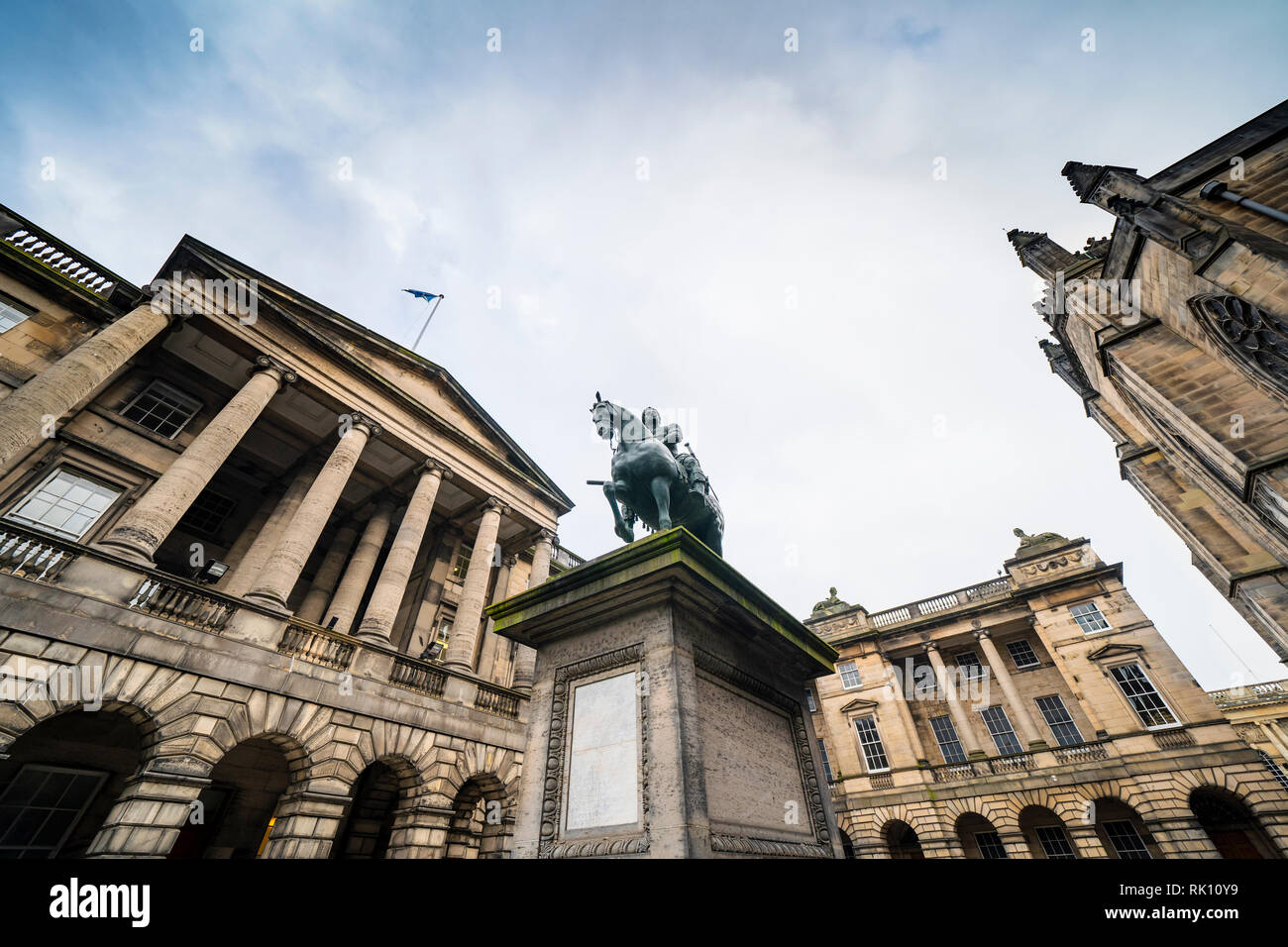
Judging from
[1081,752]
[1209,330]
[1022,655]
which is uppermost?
[1022,655]

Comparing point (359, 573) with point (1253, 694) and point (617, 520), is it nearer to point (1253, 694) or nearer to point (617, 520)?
point (617, 520)

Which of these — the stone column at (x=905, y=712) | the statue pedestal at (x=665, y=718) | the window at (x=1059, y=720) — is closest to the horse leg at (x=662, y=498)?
the statue pedestal at (x=665, y=718)

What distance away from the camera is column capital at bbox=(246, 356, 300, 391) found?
47.4 feet

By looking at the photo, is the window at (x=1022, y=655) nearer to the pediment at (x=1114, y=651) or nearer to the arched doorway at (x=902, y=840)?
the pediment at (x=1114, y=651)

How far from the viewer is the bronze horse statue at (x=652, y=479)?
521 centimetres

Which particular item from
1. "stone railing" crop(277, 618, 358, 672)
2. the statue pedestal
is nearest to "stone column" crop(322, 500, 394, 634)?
"stone railing" crop(277, 618, 358, 672)

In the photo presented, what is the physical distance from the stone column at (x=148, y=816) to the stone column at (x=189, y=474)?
407 centimetres

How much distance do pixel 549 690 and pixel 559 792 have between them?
2.48 ft

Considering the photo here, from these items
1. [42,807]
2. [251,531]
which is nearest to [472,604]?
[251,531]

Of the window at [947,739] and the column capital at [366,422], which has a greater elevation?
the column capital at [366,422]

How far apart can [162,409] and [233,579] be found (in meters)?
5.97
